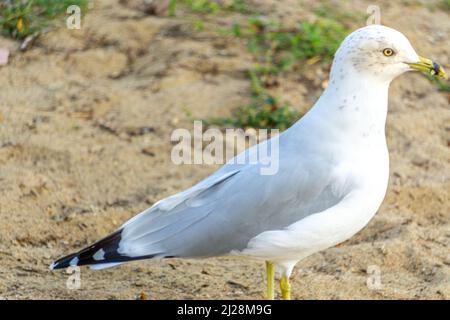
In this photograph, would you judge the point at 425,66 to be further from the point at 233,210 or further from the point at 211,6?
the point at 211,6

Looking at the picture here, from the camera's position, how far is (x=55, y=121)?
5527mm

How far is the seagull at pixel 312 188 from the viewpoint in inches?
140

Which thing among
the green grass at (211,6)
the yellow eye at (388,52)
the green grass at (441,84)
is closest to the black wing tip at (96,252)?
the yellow eye at (388,52)

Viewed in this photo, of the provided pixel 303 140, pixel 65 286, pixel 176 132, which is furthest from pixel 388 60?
pixel 176 132

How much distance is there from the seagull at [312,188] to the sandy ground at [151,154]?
417 millimetres

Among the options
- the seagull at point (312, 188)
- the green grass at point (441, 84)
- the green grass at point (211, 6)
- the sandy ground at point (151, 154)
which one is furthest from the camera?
the green grass at point (211, 6)

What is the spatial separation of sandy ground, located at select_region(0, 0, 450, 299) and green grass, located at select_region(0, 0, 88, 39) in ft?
0.34

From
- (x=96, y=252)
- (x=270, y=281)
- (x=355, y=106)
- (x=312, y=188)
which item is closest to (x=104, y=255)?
(x=96, y=252)

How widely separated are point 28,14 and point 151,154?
1.76m

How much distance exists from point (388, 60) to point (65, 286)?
1.62 meters

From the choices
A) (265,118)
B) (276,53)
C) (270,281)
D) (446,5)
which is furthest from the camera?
(446,5)

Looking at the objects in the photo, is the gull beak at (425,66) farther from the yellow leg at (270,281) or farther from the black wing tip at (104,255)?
the black wing tip at (104,255)

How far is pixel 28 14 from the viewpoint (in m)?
6.43

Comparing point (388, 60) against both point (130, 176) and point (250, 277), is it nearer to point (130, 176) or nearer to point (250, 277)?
point (250, 277)
